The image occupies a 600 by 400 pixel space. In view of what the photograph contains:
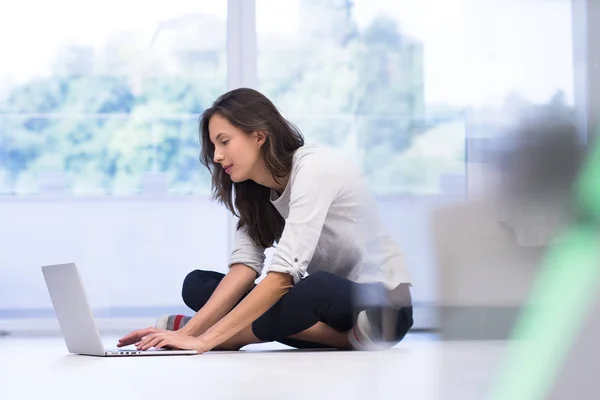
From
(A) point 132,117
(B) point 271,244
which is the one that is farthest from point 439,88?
(A) point 132,117

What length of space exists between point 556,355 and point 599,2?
144mm

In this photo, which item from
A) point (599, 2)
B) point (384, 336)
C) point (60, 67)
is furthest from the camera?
point (60, 67)

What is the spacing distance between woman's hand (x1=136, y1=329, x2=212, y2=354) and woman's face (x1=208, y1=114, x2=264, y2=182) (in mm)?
382

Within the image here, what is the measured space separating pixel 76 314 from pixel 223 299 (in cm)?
33

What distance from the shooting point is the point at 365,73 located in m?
0.55

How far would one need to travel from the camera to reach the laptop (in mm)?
1681

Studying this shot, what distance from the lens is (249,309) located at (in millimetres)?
1650

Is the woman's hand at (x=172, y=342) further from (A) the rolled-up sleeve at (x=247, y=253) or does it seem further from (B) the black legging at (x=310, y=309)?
(A) the rolled-up sleeve at (x=247, y=253)

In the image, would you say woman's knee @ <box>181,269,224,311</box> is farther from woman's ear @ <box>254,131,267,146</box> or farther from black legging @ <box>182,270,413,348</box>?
woman's ear @ <box>254,131,267,146</box>

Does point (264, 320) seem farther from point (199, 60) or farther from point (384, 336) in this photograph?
point (199, 60)

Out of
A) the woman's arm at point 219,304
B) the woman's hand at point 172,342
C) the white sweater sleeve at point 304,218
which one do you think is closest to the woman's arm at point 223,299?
the woman's arm at point 219,304

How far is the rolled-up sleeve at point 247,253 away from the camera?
77.5 inches

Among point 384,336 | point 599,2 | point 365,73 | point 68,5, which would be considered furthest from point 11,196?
point 599,2

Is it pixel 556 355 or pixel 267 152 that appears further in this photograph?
pixel 267 152
